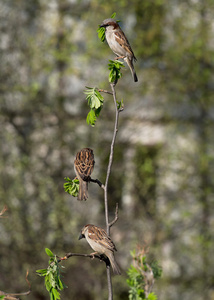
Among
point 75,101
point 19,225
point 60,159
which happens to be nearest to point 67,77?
point 75,101

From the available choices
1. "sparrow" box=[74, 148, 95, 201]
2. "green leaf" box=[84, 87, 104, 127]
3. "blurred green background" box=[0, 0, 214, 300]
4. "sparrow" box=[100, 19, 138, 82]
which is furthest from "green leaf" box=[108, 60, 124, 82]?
"blurred green background" box=[0, 0, 214, 300]

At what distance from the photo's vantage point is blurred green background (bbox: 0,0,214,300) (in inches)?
303

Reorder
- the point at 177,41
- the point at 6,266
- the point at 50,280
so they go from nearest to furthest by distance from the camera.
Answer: the point at 50,280 → the point at 6,266 → the point at 177,41

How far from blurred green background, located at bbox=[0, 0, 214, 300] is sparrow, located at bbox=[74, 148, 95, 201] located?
5.21 meters

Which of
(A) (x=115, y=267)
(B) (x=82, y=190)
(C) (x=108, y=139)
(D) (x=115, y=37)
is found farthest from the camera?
(C) (x=108, y=139)

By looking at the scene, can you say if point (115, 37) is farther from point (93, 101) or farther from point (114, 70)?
point (93, 101)

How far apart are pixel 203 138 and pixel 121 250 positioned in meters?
2.20

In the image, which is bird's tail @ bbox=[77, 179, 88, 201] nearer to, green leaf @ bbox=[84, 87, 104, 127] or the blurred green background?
green leaf @ bbox=[84, 87, 104, 127]

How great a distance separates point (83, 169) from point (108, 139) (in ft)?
17.9

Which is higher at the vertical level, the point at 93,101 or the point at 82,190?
the point at 93,101

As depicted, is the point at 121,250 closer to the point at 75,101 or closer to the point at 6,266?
the point at 6,266

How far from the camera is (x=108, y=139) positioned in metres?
7.80

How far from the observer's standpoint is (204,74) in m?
8.25

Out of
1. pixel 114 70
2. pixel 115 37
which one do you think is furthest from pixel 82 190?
pixel 115 37
